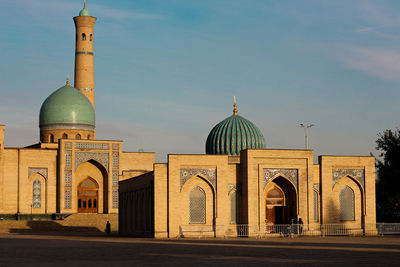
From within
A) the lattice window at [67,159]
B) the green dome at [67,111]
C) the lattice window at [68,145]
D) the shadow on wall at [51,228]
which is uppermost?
the green dome at [67,111]

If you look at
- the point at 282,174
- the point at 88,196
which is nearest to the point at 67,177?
the point at 88,196

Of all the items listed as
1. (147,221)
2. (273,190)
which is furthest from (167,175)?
(273,190)

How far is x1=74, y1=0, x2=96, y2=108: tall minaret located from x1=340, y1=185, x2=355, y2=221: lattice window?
26.8 m

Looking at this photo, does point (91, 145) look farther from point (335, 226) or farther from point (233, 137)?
point (335, 226)

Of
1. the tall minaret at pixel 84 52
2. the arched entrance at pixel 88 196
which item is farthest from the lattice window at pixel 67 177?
the tall minaret at pixel 84 52

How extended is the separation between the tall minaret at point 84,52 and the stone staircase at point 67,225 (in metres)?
12.6

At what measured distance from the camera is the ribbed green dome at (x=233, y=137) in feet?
145

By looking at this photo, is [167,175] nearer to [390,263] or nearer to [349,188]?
[349,188]

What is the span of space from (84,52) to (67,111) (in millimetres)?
5643

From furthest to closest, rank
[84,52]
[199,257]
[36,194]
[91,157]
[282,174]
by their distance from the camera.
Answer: [84,52]
[91,157]
[36,194]
[282,174]
[199,257]

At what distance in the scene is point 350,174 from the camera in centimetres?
3738

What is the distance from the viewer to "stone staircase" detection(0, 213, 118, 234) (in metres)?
45.0

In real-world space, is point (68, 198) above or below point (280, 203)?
above

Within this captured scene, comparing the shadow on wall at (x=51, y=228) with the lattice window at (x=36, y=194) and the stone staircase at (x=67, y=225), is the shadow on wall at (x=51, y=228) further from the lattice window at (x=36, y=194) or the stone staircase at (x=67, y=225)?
the lattice window at (x=36, y=194)
